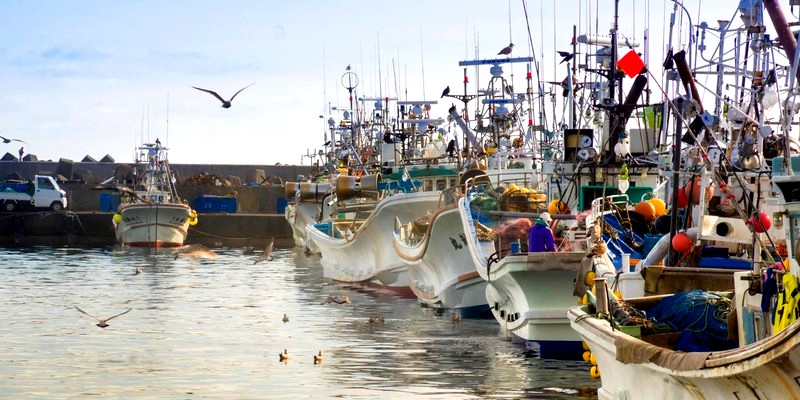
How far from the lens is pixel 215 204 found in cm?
7450

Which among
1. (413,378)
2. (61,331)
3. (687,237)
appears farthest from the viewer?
(61,331)

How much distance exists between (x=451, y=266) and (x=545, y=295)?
7.54 metres

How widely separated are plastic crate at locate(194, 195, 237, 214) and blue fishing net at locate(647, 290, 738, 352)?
6261 centimetres

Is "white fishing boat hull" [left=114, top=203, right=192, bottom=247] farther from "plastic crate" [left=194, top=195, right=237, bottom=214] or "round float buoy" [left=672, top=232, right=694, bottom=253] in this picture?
"round float buoy" [left=672, top=232, right=694, bottom=253]

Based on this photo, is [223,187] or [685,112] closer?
[685,112]

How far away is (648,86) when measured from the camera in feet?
82.2

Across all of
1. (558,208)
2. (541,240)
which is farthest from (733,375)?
(558,208)

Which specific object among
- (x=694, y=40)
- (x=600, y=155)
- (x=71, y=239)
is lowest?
(x=71, y=239)

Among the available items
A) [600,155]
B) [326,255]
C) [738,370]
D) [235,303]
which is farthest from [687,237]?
[326,255]

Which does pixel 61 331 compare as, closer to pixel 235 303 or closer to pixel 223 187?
pixel 235 303

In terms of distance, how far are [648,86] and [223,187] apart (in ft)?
179

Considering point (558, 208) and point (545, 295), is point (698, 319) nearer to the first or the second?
point (545, 295)

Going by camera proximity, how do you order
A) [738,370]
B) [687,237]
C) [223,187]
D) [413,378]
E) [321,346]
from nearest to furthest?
1. [738,370]
2. [687,237]
3. [413,378]
4. [321,346]
5. [223,187]

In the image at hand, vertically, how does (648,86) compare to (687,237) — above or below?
above
